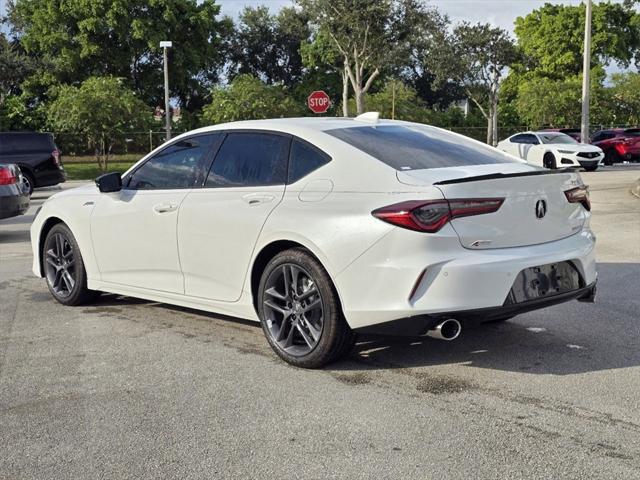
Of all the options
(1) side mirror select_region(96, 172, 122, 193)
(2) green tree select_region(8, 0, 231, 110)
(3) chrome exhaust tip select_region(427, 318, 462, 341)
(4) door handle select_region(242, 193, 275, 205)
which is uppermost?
(2) green tree select_region(8, 0, 231, 110)

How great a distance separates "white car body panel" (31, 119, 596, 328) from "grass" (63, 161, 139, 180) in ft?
88.7

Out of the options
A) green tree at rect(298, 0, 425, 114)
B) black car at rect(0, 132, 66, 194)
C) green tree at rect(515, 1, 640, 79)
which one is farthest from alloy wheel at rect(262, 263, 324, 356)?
green tree at rect(515, 1, 640, 79)

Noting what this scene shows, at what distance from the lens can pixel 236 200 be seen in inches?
213

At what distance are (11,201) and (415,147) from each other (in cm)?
825

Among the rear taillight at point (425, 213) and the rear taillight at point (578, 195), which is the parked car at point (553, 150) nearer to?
the rear taillight at point (578, 195)

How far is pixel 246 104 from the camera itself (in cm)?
3872

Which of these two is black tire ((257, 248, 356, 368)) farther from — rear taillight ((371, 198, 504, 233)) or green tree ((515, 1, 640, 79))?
green tree ((515, 1, 640, 79))

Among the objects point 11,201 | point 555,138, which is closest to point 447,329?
point 11,201

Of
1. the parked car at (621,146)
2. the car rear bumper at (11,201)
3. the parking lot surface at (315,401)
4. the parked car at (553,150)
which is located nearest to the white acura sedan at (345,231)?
the parking lot surface at (315,401)

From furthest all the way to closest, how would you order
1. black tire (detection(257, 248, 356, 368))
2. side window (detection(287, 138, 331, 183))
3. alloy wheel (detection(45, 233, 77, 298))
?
alloy wheel (detection(45, 233, 77, 298))
side window (detection(287, 138, 331, 183))
black tire (detection(257, 248, 356, 368))

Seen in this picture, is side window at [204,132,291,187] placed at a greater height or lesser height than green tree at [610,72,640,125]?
lesser

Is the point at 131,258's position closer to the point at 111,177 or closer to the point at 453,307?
the point at 111,177

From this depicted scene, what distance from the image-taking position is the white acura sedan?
4.46m

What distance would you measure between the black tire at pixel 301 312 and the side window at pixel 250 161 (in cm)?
62
